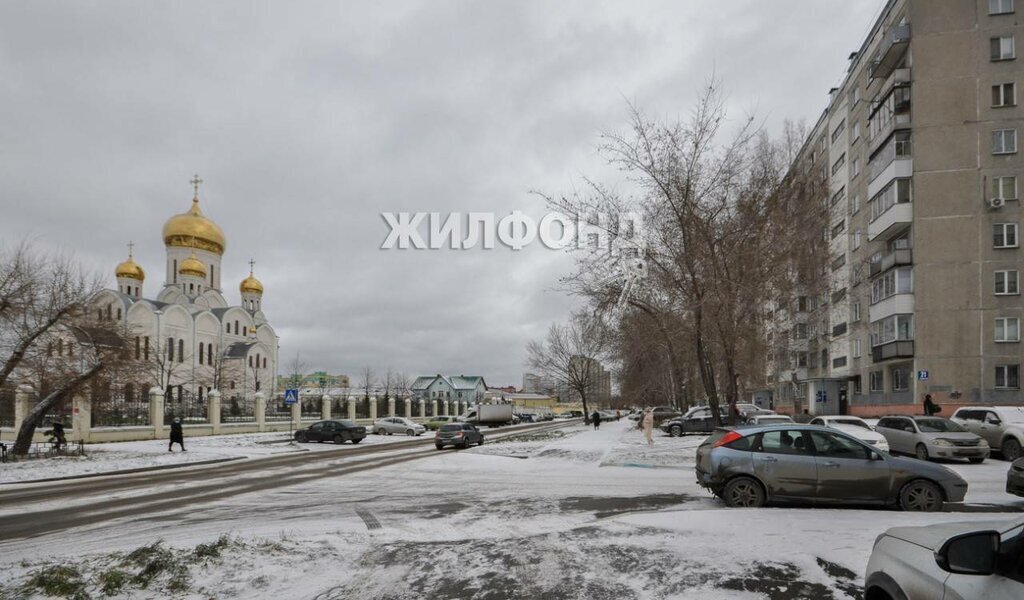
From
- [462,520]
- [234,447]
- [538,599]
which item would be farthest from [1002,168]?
[234,447]

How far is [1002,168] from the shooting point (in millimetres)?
36156

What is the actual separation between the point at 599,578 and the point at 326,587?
9.25ft

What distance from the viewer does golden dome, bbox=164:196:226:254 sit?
265ft

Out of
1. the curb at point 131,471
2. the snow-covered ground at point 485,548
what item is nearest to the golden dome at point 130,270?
the curb at point 131,471

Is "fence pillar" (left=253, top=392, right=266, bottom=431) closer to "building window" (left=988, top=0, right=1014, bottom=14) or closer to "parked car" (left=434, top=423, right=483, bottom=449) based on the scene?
"parked car" (left=434, top=423, right=483, bottom=449)

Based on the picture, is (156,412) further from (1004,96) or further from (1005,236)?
(1004,96)

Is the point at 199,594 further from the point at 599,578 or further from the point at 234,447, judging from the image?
the point at 234,447

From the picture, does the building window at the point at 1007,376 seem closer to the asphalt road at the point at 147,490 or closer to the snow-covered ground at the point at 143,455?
the asphalt road at the point at 147,490

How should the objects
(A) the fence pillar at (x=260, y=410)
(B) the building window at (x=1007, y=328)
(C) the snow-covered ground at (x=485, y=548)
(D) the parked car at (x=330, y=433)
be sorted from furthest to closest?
(A) the fence pillar at (x=260, y=410), (D) the parked car at (x=330, y=433), (B) the building window at (x=1007, y=328), (C) the snow-covered ground at (x=485, y=548)

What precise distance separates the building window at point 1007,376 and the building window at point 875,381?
7.13m

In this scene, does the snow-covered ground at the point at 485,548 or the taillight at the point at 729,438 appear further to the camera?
the taillight at the point at 729,438

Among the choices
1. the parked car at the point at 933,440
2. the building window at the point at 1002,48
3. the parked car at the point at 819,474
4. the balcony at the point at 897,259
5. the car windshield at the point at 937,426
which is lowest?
the parked car at the point at 933,440

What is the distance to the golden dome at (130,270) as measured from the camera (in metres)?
78.8

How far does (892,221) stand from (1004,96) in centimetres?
838
